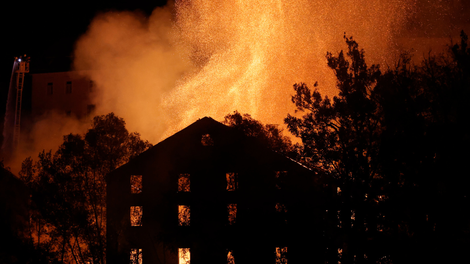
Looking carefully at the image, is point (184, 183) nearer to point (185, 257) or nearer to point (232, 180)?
point (232, 180)

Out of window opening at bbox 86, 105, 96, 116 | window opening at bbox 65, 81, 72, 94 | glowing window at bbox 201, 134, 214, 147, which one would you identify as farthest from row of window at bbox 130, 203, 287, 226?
window opening at bbox 65, 81, 72, 94

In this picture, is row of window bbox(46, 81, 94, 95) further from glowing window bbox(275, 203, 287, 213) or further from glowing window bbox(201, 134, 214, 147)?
glowing window bbox(275, 203, 287, 213)

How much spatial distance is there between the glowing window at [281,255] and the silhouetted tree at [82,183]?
32.4 ft

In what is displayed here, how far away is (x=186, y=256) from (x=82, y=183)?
7.66 m

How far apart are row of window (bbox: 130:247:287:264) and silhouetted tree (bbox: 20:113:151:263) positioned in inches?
80.2

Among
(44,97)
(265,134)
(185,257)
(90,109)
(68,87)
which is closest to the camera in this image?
(185,257)

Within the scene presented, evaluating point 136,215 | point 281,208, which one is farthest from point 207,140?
point 281,208

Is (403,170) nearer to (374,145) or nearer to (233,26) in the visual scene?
(374,145)

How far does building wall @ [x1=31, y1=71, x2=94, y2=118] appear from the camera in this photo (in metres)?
38.0

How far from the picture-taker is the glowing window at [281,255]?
74.1 feet

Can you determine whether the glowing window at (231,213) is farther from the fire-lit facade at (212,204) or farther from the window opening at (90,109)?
the window opening at (90,109)

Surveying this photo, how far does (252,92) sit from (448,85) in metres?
20.2

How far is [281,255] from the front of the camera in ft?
73.8

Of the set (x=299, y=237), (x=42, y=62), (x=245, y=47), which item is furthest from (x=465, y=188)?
(x=42, y=62)
